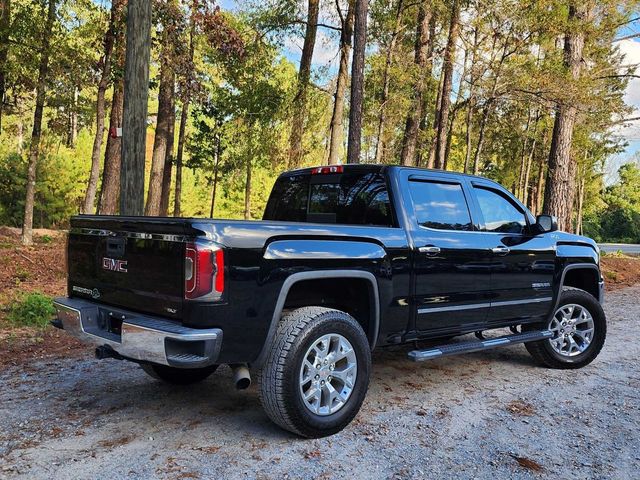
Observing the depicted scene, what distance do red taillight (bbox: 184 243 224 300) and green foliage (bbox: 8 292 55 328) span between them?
456cm

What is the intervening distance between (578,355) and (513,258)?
156 centimetres

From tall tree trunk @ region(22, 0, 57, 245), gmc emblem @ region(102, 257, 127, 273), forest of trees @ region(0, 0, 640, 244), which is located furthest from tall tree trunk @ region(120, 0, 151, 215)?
tall tree trunk @ region(22, 0, 57, 245)

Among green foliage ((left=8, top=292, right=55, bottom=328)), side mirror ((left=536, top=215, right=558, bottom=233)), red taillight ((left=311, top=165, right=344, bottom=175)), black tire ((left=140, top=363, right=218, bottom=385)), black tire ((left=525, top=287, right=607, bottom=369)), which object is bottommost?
green foliage ((left=8, top=292, right=55, bottom=328))

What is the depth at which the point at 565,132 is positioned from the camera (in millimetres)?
14219

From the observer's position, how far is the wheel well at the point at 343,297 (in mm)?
4023

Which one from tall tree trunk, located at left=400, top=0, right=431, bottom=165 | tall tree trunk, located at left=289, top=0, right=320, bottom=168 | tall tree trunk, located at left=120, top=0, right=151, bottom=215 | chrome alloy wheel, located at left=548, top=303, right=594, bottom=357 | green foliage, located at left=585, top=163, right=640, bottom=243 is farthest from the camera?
green foliage, located at left=585, top=163, right=640, bottom=243

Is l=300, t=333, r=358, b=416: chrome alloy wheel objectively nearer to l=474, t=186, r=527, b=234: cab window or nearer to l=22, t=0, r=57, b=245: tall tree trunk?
l=474, t=186, r=527, b=234: cab window

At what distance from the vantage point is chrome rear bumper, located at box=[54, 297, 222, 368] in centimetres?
318

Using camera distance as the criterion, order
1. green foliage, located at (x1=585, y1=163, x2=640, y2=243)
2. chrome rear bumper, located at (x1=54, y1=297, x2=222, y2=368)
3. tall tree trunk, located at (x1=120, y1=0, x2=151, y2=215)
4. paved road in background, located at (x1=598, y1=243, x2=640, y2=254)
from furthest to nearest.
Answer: green foliage, located at (x1=585, y1=163, x2=640, y2=243) < paved road in background, located at (x1=598, y1=243, x2=640, y2=254) < tall tree trunk, located at (x1=120, y1=0, x2=151, y2=215) < chrome rear bumper, located at (x1=54, y1=297, x2=222, y2=368)

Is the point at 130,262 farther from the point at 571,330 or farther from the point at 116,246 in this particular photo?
the point at 571,330

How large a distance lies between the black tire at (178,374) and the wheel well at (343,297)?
121 cm

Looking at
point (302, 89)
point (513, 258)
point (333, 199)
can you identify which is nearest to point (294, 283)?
point (333, 199)

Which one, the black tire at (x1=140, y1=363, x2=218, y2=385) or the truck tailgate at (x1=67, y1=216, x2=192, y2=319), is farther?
the black tire at (x1=140, y1=363, x2=218, y2=385)

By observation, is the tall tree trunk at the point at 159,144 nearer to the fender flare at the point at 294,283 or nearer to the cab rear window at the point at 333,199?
the cab rear window at the point at 333,199
